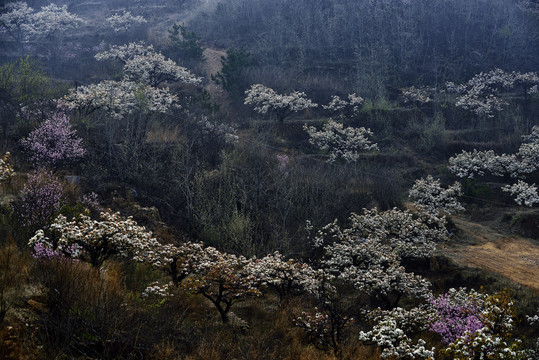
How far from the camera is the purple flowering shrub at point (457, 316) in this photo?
7.48 m

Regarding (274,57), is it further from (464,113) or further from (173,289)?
(173,289)

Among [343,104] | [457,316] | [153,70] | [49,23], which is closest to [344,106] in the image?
[343,104]

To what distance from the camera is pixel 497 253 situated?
13773mm

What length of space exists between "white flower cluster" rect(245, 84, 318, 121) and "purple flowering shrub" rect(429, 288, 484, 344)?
19.2 meters

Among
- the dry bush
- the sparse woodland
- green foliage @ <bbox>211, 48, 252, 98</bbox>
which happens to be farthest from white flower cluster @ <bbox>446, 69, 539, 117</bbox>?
the dry bush

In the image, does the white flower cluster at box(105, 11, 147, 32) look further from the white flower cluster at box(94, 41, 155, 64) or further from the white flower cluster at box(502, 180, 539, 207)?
the white flower cluster at box(502, 180, 539, 207)

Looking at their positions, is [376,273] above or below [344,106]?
below

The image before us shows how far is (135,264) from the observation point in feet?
30.2

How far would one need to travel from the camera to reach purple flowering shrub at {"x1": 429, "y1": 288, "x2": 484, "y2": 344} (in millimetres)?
7484

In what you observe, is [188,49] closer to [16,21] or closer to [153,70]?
[153,70]

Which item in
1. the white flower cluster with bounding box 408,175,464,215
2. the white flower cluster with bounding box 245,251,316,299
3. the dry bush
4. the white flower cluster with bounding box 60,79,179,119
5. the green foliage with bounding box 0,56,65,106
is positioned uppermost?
the green foliage with bounding box 0,56,65,106

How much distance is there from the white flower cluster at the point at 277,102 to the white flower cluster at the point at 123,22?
68.3ft

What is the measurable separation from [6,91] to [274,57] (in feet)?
76.5

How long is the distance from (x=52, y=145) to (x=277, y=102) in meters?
14.6
